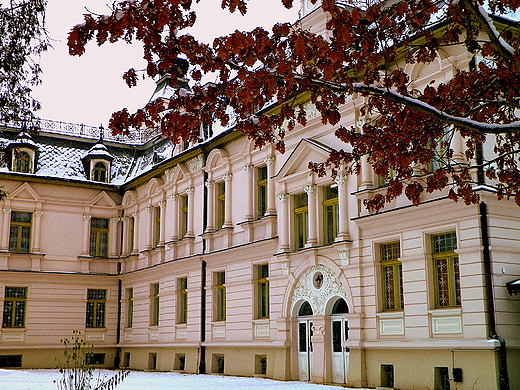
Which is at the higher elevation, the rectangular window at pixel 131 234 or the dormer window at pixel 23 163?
the dormer window at pixel 23 163

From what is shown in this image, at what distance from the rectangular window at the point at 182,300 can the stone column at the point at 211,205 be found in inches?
118

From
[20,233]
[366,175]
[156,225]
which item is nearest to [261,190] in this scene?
[366,175]

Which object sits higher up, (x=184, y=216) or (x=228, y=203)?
(x=184, y=216)

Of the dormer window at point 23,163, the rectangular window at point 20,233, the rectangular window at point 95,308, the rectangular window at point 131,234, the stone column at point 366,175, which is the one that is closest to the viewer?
the stone column at point 366,175

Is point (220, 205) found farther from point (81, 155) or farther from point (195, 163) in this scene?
point (81, 155)

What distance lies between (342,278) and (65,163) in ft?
62.5

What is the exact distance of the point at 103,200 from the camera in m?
34.5

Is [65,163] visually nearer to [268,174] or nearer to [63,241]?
[63,241]

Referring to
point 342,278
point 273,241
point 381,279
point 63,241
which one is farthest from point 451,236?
point 63,241

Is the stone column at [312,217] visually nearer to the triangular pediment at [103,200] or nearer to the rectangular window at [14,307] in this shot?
the triangular pediment at [103,200]

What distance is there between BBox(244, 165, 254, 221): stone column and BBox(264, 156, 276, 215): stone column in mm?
1079

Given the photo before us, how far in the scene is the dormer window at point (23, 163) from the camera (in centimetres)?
3284

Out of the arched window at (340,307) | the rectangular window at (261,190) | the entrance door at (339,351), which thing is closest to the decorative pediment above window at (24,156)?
the rectangular window at (261,190)

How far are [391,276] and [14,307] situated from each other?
63.6ft
